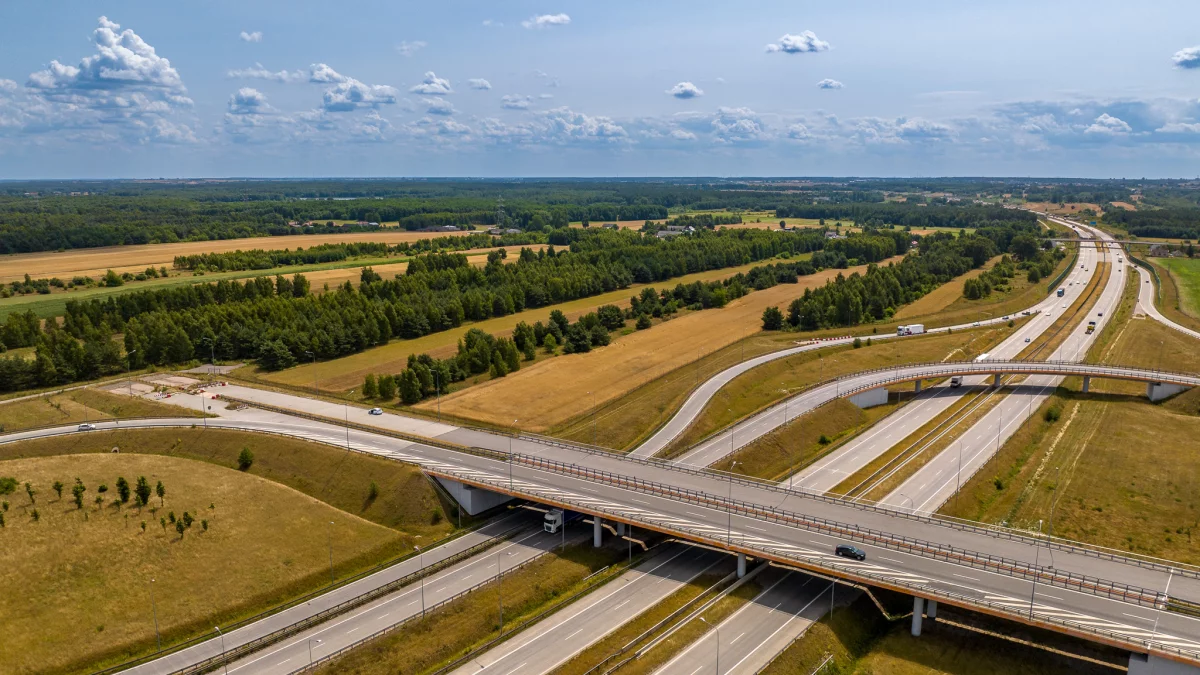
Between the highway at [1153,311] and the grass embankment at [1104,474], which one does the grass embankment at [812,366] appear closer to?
the grass embankment at [1104,474]

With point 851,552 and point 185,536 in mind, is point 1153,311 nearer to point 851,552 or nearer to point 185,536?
point 851,552

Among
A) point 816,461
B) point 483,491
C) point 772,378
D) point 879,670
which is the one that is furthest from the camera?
point 772,378

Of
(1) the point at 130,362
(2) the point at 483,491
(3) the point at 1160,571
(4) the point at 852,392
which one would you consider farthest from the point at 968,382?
(1) the point at 130,362

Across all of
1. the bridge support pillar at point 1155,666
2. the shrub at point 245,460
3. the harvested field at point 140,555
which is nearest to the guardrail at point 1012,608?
the bridge support pillar at point 1155,666

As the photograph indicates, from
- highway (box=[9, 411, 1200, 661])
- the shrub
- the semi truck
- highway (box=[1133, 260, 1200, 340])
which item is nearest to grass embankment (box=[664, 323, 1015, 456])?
highway (box=[9, 411, 1200, 661])

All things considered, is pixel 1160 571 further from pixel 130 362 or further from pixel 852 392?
pixel 130 362

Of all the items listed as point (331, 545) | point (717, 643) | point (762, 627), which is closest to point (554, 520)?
point (331, 545)
